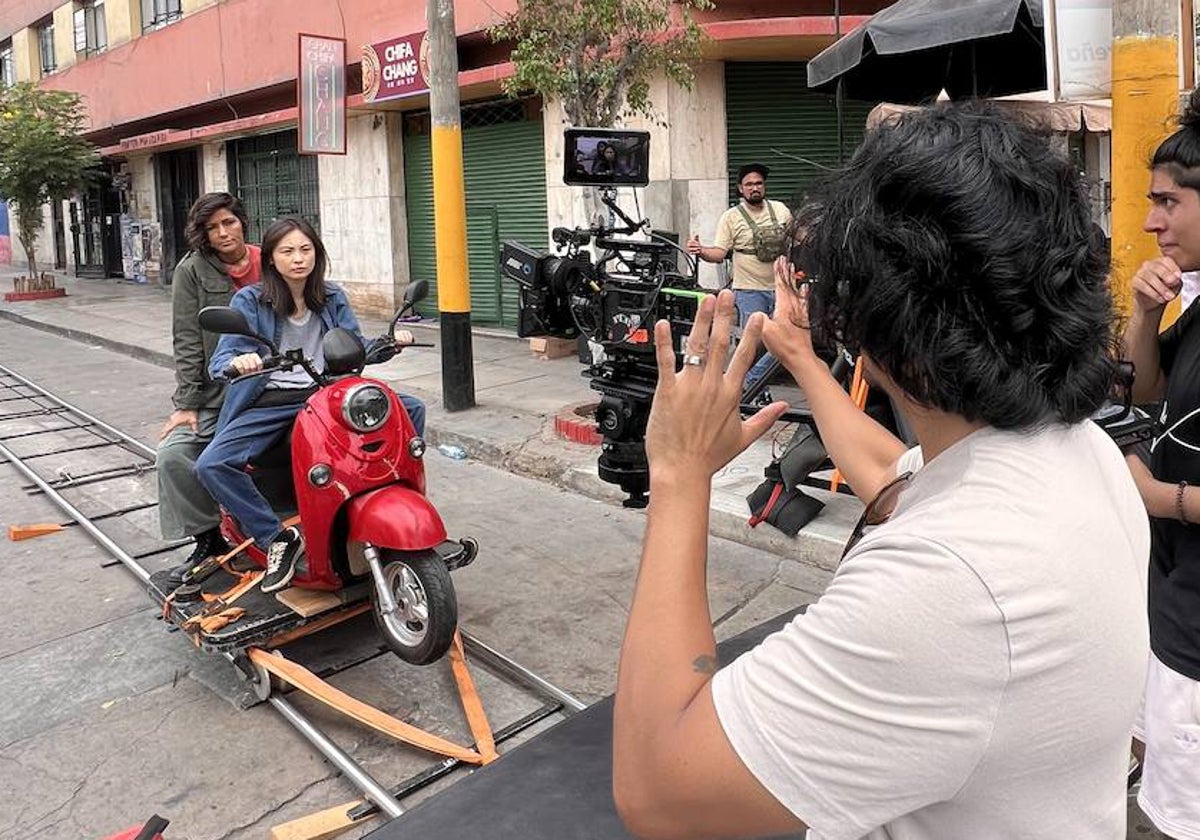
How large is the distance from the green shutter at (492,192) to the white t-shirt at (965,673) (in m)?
10.6

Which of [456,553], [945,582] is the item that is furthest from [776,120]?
[945,582]

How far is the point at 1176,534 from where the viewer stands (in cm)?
204

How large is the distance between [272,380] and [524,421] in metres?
3.79

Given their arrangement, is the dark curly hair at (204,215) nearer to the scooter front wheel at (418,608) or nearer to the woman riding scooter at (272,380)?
the woman riding scooter at (272,380)

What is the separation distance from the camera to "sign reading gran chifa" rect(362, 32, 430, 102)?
11.6m

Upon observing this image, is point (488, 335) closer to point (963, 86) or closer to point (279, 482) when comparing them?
Answer: point (963, 86)

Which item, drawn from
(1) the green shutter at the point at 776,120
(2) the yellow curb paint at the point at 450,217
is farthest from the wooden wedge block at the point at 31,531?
(1) the green shutter at the point at 776,120

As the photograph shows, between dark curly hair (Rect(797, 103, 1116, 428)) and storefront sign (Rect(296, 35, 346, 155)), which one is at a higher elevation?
storefront sign (Rect(296, 35, 346, 155))

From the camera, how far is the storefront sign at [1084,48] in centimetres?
355

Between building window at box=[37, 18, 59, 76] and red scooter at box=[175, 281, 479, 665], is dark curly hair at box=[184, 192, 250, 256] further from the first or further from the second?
building window at box=[37, 18, 59, 76]

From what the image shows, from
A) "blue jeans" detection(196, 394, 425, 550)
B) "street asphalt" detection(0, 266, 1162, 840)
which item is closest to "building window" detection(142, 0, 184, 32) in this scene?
"street asphalt" detection(0, 266, 1162, 840)

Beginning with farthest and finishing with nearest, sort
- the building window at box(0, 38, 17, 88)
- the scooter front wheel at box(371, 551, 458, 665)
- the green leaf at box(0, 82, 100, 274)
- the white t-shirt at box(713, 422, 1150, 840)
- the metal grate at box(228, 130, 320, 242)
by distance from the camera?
1. the building window at box(0, 38, 17, 88)
2. the green leaf at box(0, 82, 100, 274)
3. the metal grate at box(228, 130, 320, 242)
4. the scooter front wheel at box(371, 551, 458, 665)
5. the white t-shirt at box(713, 422, 1150, 840)

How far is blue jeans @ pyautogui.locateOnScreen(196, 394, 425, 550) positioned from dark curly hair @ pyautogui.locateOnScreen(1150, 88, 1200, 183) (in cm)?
299

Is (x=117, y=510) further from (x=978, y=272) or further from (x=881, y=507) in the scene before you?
(x=978, y=272)
